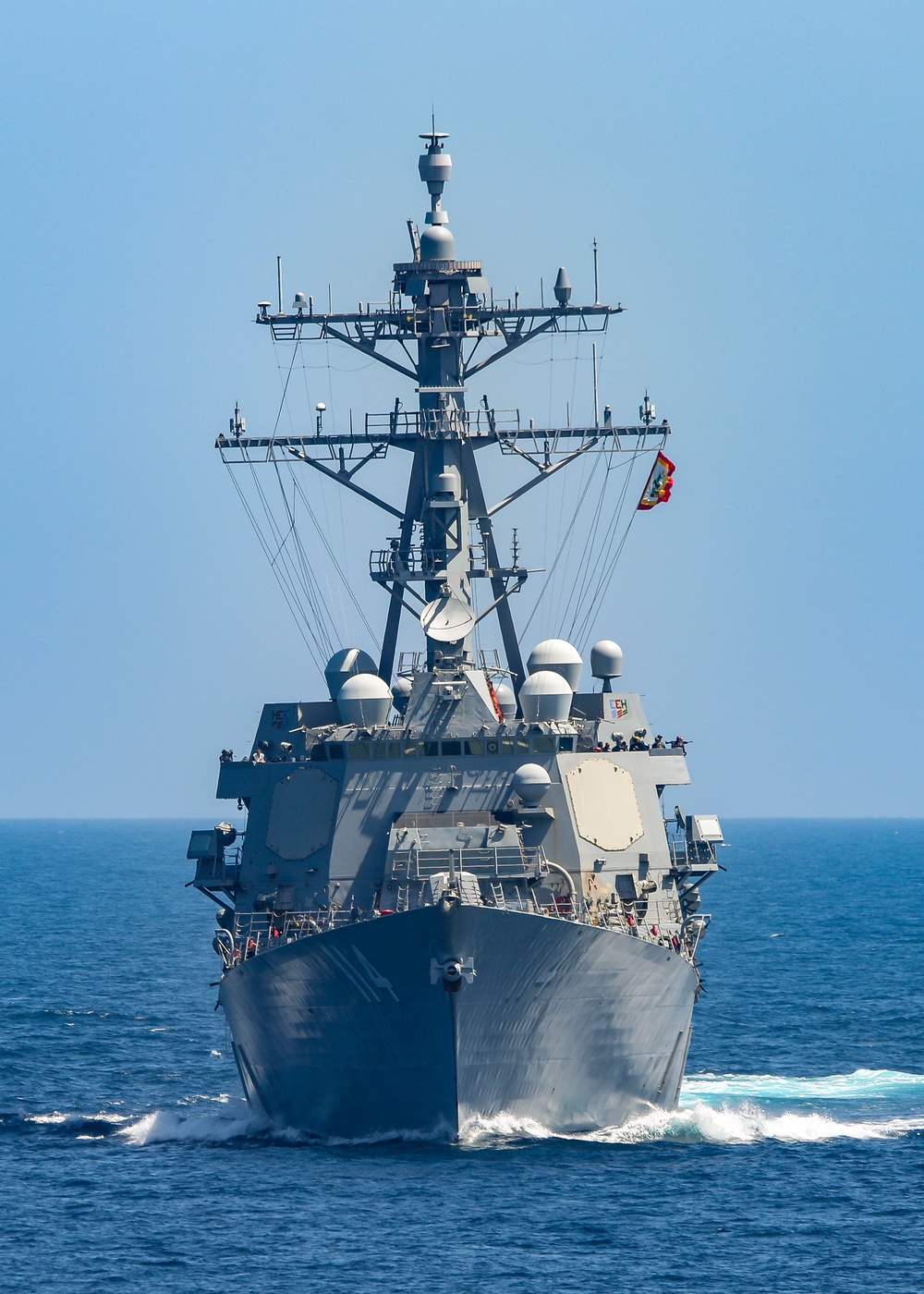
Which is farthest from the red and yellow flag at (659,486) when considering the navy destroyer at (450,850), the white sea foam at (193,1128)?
the white sea foam at (193,1128)

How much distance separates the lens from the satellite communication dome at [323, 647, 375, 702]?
34.6m

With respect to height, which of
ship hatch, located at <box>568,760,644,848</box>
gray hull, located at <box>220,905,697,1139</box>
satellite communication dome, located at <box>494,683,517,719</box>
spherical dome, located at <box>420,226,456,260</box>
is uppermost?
spherical dome, located at <box>420,226,456,260</box>

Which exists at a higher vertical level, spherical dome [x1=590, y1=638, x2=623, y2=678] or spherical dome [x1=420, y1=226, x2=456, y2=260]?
spherical dome [x1=420, y1=226, x2=456, y2=260]

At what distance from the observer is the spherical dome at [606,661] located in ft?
119

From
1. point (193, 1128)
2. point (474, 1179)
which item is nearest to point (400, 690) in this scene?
point (193, 1128)

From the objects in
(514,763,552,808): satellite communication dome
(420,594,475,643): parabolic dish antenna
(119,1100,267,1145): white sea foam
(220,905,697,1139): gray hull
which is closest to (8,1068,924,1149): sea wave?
(119,1100,267,1145): white sea foam

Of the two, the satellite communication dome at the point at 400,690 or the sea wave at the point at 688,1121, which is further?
the satellite communication dome at the point at 400,690

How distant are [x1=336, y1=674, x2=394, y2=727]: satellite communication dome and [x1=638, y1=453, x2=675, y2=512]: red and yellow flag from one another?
18.7ft

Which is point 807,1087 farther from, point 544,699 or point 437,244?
point 437,244

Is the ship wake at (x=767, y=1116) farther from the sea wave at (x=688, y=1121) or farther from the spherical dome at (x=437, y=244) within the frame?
the spherical dome at (x=437, y=244)

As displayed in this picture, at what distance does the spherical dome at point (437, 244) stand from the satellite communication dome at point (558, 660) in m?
6.54

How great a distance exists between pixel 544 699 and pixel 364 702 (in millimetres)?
2729

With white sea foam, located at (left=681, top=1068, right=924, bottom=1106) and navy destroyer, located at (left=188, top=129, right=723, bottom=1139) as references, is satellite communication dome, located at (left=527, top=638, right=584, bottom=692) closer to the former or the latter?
navy destroyer, located at (left=188, top=129, right=723, bottom=1139)

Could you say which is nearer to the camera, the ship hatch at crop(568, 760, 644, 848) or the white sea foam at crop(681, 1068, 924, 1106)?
the ship hatch at crop(568, 760, 644, 848)
